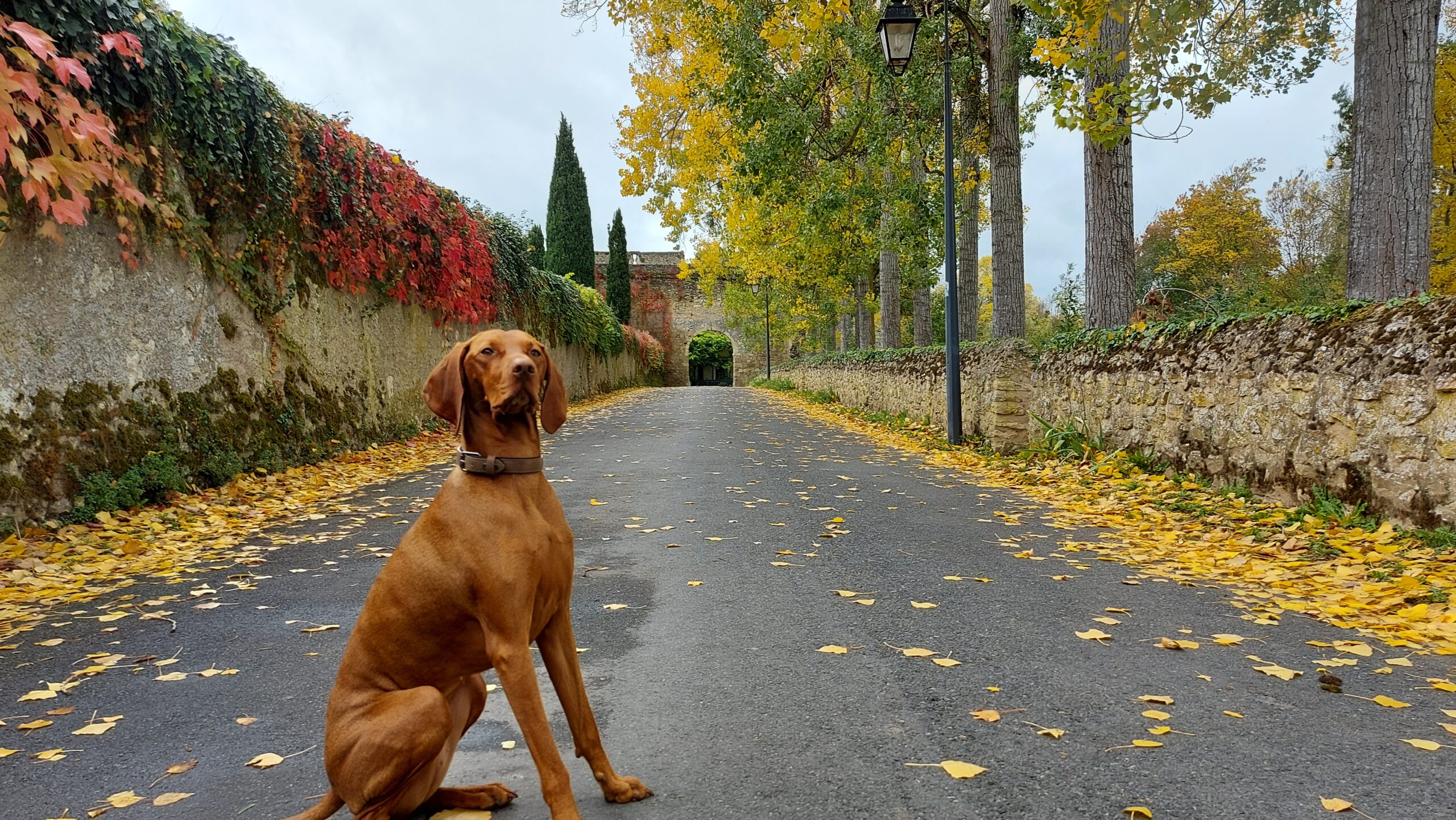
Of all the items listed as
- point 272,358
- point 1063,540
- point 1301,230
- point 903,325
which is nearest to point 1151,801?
point 1063,540

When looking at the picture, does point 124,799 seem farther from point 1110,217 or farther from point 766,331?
point 766,331

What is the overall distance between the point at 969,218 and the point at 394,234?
31.9ft

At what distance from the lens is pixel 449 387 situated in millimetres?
2248

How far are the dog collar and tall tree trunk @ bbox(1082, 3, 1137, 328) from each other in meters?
8.29

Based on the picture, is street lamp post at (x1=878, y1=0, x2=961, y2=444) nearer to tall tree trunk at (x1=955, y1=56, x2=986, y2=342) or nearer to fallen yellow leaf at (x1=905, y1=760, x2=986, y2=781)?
tall tree trunk at (x1=955, y1=56, x2=986, y2=342)

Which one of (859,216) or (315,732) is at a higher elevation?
(859,216)

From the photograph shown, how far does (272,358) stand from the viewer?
322 inches

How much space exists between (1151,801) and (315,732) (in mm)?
2677

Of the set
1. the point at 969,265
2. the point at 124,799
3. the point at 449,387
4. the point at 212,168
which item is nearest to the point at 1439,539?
the point at 449,387

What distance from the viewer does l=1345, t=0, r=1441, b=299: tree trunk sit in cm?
653

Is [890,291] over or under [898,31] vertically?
under

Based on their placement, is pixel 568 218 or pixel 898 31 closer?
pixel 898 31

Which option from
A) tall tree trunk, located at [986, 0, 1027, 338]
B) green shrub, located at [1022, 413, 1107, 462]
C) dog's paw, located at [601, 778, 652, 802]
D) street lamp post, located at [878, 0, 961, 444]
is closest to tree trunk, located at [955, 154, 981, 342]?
tall tree trunk, located at [986, 0, 1027, 338]

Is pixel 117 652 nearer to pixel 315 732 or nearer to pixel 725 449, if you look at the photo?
pixel 315 732
